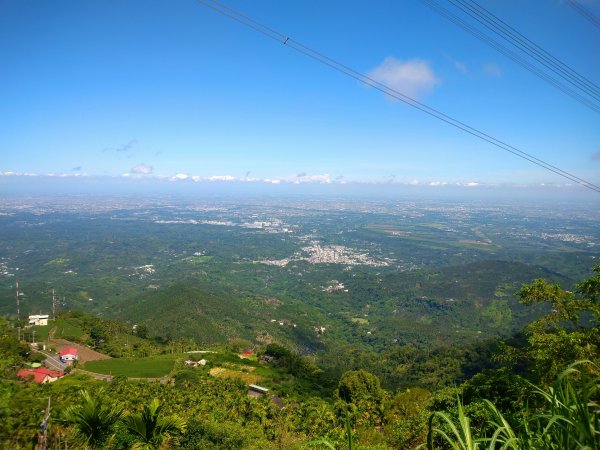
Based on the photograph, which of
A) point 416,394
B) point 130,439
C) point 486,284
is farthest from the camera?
point 486,284

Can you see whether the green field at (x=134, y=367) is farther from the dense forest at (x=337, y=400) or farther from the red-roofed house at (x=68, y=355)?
the red-roofed house at (x=68, y=355)

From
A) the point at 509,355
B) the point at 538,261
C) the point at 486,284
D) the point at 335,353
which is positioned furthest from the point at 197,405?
the point at 538,261

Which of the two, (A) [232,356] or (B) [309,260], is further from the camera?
(B) [309,260]

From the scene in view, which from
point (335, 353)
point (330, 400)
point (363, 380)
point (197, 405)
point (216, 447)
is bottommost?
point (335, 353)

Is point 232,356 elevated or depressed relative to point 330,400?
depressed

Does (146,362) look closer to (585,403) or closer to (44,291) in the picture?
(585,403)

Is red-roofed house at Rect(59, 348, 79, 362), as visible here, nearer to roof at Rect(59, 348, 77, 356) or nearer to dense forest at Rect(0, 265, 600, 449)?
roof at Rect(59, 348, 77, 356)

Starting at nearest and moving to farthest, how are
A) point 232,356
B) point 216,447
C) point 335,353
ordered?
1. point 216,447
2. point 232,356
3. point 335,353

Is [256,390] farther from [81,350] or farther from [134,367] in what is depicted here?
[81,350]

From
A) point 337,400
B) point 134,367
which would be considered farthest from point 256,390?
point 134,367
